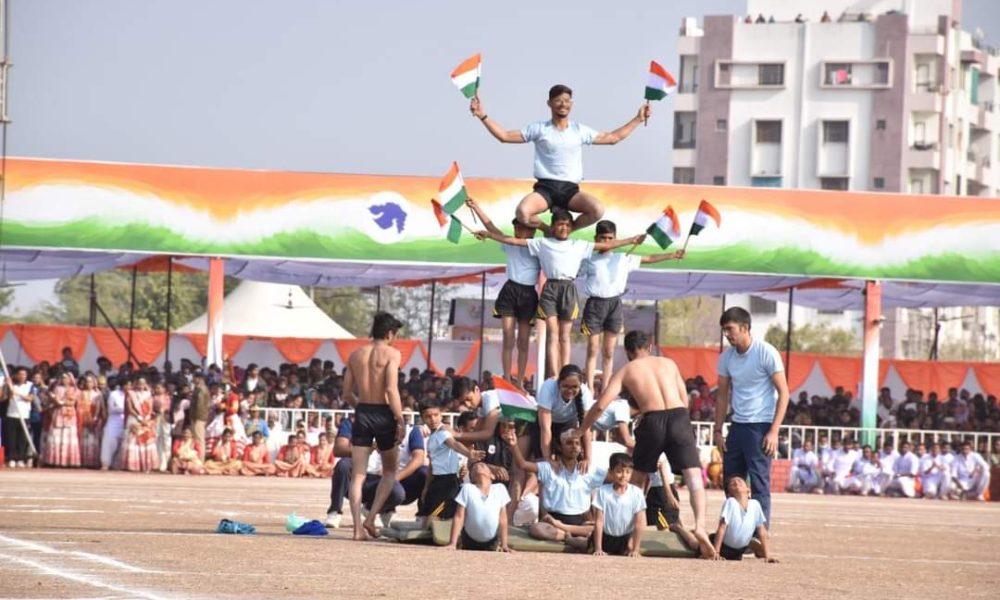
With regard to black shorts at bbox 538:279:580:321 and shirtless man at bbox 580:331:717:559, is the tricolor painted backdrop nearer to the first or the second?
black shorts at bbox 538:279:580:321

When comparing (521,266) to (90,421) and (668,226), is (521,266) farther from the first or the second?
(90,421)

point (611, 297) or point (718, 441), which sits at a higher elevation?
point (611, 297)

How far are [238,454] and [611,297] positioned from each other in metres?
13.2

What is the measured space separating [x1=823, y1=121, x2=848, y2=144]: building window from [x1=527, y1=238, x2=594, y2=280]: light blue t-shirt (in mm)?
71648

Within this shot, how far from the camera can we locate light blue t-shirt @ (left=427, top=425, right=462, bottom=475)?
15984mm

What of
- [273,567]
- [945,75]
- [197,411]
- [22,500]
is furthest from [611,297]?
[945,75]

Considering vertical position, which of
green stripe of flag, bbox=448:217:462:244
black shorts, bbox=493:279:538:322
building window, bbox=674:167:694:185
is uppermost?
building window, bbox=674:167:694:185

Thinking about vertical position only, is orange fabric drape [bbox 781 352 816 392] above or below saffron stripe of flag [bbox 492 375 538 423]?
above

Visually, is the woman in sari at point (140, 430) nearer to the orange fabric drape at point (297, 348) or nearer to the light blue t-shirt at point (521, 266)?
the light blue t-shirt at point (521, 266)

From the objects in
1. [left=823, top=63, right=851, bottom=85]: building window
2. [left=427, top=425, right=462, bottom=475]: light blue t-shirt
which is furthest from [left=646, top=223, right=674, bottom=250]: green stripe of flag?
[left=823, top=63, right=851, bottom=85]: building window

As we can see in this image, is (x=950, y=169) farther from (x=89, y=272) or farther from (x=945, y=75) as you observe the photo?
(x=89, y=272)

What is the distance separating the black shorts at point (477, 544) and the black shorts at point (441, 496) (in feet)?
2.91

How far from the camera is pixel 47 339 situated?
4159 centimetres

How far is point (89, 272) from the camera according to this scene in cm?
3272
